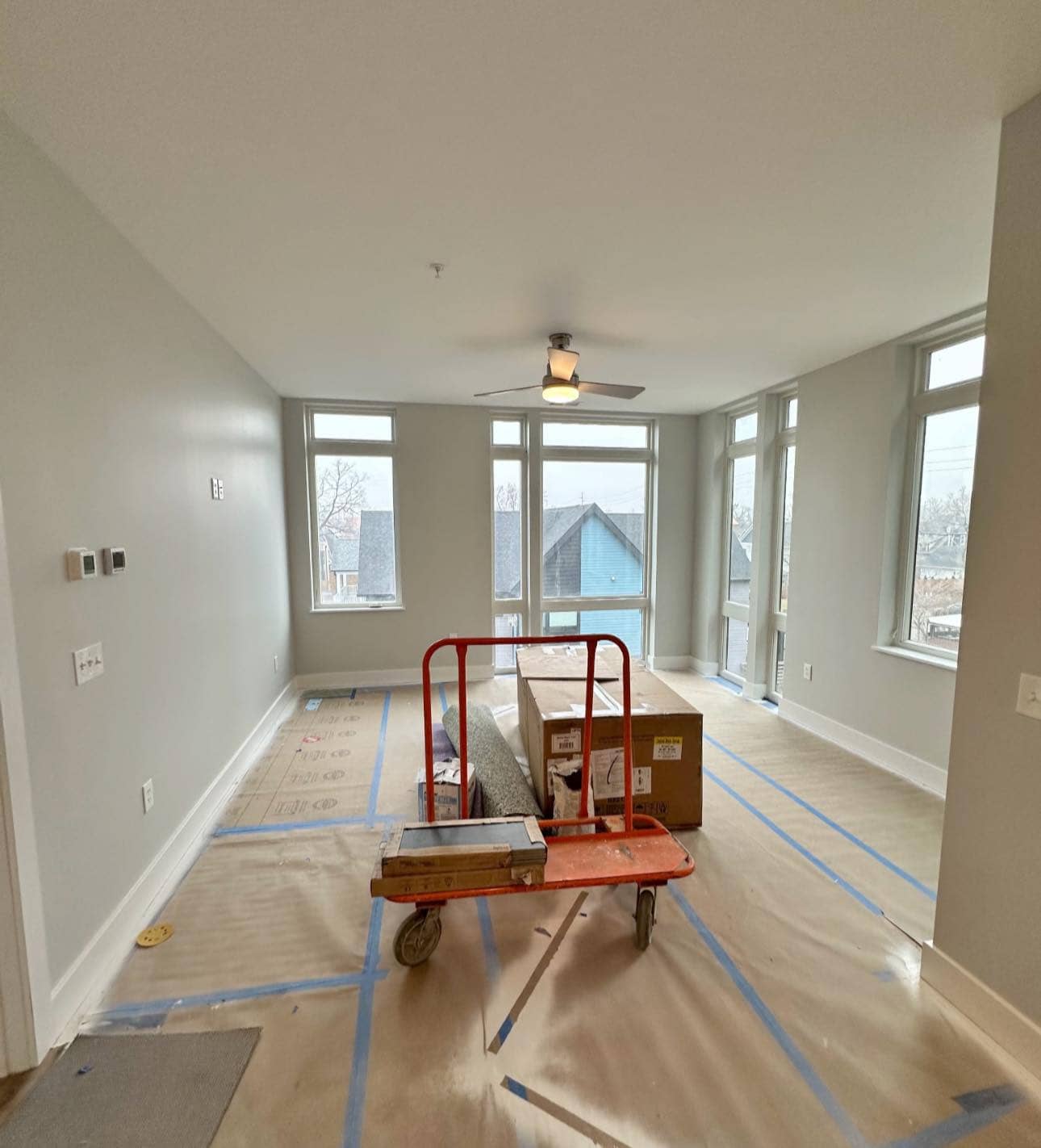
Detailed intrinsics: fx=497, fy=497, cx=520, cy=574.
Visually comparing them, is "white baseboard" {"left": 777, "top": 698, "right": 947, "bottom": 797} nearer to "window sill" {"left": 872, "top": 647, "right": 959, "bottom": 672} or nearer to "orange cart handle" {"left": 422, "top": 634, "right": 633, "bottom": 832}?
"window sill" {"left": 872, "top": 647, "right": 959, "bottom": 672}

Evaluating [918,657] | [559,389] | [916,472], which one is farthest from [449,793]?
[916,472]

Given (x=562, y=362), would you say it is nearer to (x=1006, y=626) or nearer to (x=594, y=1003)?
(x=1006, y=626)

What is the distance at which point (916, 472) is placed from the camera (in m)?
3.15

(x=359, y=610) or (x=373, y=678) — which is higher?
(x=359, y=610)

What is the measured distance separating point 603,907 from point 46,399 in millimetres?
2682

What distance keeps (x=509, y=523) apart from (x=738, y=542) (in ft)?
7.57

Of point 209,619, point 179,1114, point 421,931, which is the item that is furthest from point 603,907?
point 209,619

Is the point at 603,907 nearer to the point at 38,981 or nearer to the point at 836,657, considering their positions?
the point at 38,981

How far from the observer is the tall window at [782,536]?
4.21 meters

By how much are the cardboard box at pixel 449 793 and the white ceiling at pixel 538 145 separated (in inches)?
91.6

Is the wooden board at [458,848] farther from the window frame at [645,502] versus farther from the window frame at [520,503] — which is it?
the window frame at [645,502]

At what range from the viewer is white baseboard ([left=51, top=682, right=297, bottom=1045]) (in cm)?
154

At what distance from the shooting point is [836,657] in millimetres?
3584

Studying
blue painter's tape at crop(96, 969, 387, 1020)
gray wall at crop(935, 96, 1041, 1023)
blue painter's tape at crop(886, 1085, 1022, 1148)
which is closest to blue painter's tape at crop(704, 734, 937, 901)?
gray wall at crop(935, 96, 1041, 1023)
